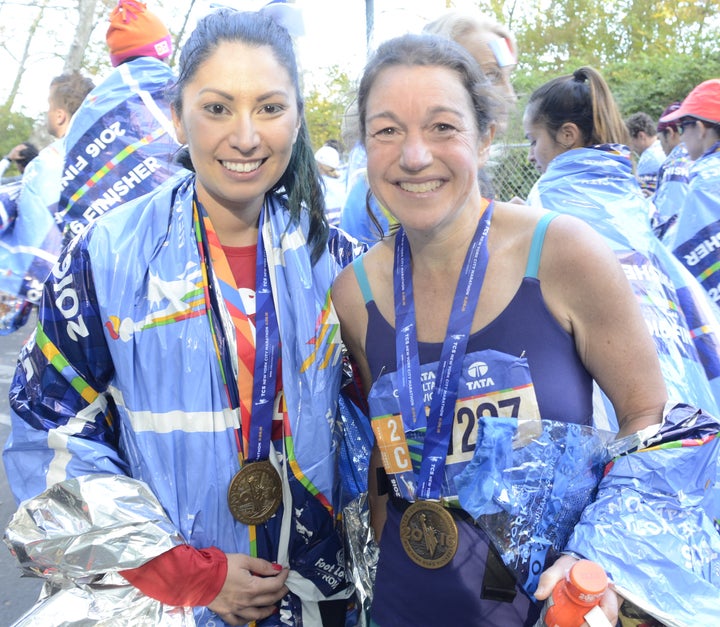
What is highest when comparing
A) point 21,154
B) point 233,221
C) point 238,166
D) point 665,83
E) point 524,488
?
point 665,83

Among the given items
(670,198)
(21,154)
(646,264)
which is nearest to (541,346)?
(646,264)

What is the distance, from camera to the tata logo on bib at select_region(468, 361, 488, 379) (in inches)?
64.7

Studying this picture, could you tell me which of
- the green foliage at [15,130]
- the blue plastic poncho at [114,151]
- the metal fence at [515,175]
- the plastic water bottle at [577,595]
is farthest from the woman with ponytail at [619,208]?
the green foliage at [15,130]

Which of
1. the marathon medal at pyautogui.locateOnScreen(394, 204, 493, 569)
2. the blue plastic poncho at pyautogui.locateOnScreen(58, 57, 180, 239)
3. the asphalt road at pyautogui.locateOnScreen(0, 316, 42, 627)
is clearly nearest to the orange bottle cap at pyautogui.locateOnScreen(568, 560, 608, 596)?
the marathon medal at pyautogui.locateOnScreen(394, 204, 493, 569)

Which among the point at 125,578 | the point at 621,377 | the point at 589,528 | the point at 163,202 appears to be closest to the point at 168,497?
the point at 125,578

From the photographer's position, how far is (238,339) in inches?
74.8

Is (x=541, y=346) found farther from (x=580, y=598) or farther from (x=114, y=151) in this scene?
(x=114, y=151)

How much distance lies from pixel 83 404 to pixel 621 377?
4.12 ft

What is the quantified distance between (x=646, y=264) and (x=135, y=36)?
8.38ft

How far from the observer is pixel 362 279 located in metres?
1.95

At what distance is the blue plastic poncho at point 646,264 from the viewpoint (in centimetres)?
237

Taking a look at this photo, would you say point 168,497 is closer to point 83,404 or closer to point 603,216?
point 83,404

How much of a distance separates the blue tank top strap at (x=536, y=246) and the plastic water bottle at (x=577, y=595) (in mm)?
634

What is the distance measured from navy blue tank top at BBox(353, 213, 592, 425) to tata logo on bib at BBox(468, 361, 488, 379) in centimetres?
4
